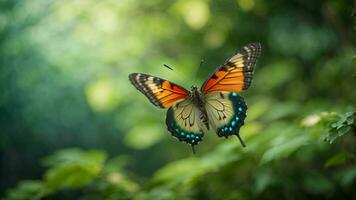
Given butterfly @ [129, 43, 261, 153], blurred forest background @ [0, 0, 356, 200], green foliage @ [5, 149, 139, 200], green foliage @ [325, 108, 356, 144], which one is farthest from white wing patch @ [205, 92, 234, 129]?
green foliage @ [5, 149, 139, 200]

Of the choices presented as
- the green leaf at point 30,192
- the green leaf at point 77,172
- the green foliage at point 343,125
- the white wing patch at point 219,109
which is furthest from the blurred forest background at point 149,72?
the green foliage at point 343,125

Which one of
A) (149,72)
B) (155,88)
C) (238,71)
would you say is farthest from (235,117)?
(149,72)

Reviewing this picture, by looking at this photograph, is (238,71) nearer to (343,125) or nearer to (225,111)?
(225,111)

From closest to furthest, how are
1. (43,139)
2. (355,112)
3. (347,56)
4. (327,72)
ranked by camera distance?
(355,112)
(347,56)
(327,72)
(43,139)

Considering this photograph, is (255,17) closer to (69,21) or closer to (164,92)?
(69,21)

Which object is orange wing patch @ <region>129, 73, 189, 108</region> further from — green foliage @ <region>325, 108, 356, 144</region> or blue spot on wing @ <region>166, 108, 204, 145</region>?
green foliage @ <region>325, 108, 356, 144</region>

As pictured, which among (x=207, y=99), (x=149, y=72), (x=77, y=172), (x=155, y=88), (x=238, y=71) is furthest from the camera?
(x=149, y=72)

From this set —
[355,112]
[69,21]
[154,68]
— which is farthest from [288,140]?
[69,21]
